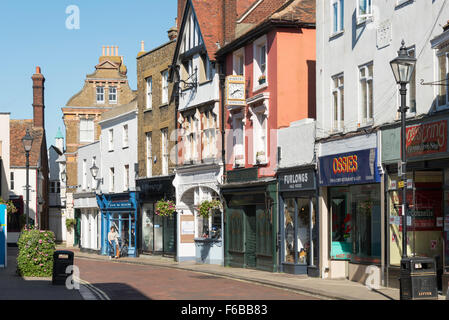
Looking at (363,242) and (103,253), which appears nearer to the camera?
(363,242)

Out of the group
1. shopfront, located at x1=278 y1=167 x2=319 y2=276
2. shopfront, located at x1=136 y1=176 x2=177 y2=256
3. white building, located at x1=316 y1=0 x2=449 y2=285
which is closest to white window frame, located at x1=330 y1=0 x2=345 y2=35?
white building, located at x1=316 y1=0 x2=449 y2=285

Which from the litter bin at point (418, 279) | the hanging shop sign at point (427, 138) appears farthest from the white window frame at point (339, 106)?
the litter bin at point (418, 279)

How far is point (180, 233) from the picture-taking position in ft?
128

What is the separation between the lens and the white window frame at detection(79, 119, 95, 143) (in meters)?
69.3

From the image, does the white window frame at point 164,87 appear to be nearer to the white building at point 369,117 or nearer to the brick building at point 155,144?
the brick building at point 155,144

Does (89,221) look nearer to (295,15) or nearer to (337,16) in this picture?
(295,15)

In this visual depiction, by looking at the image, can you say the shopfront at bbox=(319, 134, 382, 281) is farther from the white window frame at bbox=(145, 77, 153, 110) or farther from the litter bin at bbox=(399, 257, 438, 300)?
the white window frame at bbox=(145, 77, 153, 110)

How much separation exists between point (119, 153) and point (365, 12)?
89.0ft

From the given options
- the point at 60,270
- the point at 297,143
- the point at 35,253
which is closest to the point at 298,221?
the point at 297,143

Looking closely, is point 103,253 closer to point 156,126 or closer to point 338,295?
point 156,126

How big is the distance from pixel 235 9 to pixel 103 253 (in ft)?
69.2

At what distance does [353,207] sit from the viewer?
25312 mm

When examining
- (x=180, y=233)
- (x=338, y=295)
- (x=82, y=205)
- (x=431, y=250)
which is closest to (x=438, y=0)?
(x=431, y=250)

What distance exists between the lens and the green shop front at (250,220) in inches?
1192
